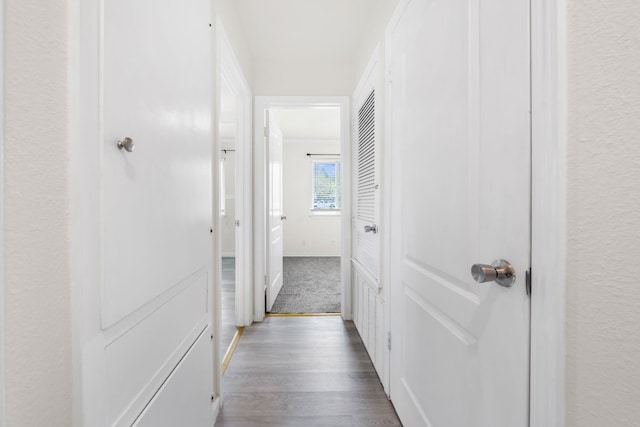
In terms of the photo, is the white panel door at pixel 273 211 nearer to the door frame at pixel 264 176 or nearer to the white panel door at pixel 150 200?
the door frame at pixel 264 176

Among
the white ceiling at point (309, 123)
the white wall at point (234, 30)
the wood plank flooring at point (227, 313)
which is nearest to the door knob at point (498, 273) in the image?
the wood plank flooring at point (227, 313)

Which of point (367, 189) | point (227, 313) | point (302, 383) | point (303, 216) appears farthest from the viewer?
point (303, 216)

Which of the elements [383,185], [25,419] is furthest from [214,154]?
[25,419]

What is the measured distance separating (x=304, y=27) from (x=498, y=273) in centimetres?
227

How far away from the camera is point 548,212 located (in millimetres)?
Answer: 563

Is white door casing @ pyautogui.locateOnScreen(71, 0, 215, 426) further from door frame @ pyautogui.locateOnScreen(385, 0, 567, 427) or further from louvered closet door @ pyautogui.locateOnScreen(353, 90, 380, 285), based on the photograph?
louvered closet door @ pyautogui.locateOnScreen(353, 90, 380, 285)

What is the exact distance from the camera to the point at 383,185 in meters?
1.72

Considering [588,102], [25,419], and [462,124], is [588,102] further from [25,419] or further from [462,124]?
[25,419]

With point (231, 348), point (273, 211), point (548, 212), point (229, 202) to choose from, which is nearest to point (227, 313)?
point (231, 348)

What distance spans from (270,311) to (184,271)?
2.06 m

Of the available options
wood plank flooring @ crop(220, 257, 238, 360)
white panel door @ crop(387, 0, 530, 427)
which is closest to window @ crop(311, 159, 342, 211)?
wood plank flooring @ crop(220, 257, 238, 360)

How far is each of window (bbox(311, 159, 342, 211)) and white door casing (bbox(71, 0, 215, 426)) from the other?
522 centimetres

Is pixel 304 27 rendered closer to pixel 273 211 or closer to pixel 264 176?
pixel 264 176

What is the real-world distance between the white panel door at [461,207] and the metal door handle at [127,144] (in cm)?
87
